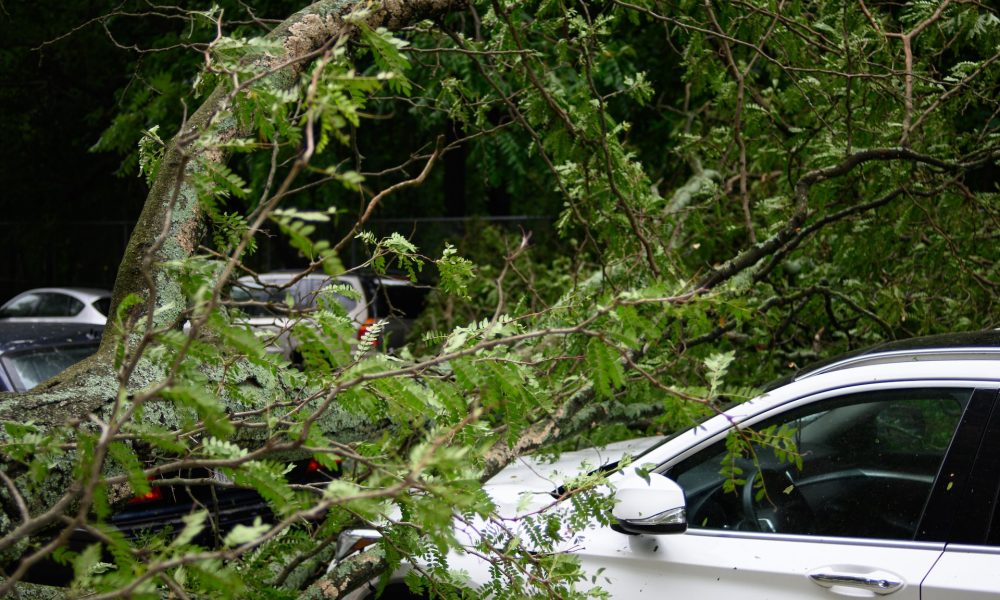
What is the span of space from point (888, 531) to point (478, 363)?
1401mm

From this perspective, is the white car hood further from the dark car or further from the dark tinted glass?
the dark tinted glass

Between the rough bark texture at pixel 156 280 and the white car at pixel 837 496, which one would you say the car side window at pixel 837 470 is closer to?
the white car at pixel 837 496

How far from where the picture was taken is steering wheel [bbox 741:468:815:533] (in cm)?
303

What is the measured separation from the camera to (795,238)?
5031 mm

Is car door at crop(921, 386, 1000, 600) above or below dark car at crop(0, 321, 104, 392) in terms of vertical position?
above

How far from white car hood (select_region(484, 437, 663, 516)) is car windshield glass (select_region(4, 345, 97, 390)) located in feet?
13.7

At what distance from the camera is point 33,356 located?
23.4 ft

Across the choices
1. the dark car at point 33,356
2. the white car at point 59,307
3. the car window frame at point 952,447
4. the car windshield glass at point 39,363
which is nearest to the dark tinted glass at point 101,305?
the white car at point 59,307

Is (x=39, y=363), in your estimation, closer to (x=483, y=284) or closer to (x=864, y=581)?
(x=483, y=284)

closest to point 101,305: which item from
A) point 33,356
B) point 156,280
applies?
point 33,356

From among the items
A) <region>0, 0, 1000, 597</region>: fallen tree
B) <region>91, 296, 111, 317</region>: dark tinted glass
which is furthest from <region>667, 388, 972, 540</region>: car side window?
<region>91, 296, 111, 317</region>: dark tinted glass

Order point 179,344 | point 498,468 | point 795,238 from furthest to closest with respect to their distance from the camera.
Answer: point 795,238, point 498,468, point 179,344

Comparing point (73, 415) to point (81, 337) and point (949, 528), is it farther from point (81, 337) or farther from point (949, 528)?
point (81, 337)

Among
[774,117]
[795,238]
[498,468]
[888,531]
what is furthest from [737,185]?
[888,531]
